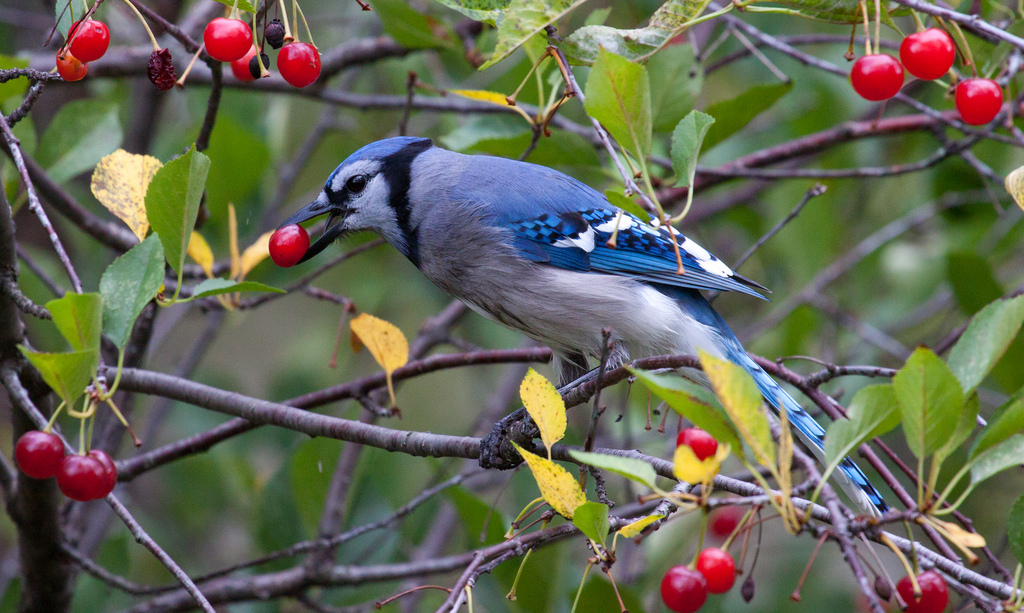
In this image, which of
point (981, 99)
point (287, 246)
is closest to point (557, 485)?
point (287, 246)

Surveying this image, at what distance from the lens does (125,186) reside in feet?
5.76

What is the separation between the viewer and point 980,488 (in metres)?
3.34

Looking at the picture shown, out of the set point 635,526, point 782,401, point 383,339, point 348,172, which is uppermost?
point 635,526

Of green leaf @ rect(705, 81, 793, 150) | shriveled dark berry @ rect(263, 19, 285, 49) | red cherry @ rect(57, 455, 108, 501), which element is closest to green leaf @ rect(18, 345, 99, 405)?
red cherry @ rect(57, 455, 108, 501)

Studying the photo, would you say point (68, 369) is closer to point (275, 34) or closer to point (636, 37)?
point (275, 34)

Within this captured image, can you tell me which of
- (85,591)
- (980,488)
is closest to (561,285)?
(85,591)

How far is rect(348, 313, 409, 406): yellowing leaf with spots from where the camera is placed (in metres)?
2.03

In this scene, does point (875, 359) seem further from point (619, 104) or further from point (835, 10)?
point (619, 104)

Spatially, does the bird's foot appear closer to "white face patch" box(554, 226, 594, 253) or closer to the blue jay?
the blue jay

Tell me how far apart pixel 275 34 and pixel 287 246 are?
486mm

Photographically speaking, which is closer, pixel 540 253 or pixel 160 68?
pixel 160 68

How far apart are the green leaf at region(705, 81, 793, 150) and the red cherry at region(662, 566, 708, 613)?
1.55m

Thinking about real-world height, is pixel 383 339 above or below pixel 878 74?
below

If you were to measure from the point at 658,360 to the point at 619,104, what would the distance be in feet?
1.35
